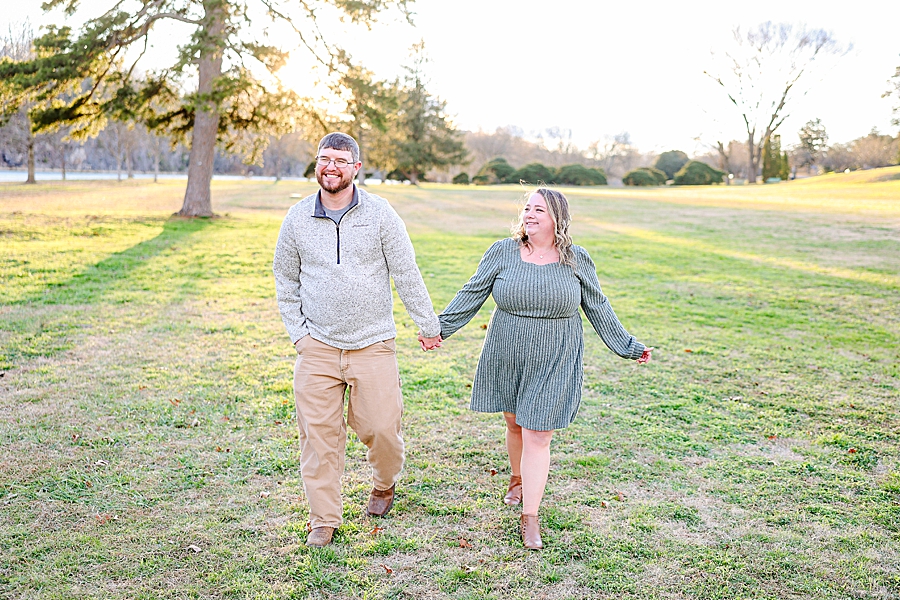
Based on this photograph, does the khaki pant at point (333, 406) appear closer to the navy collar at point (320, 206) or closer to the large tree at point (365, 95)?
the navy collar at point (320, 206)

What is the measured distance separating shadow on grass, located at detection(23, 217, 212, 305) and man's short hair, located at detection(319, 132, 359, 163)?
753 centimetres

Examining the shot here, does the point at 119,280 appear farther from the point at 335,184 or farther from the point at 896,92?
the point at 896,92

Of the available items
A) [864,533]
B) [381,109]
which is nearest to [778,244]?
[381,109]

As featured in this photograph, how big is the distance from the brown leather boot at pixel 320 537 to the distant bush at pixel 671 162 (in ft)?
205

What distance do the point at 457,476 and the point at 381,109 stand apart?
1597cm

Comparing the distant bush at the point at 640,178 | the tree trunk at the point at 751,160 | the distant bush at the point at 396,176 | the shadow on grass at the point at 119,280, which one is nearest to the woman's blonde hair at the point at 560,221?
the shadow on grass at the point at 119,280

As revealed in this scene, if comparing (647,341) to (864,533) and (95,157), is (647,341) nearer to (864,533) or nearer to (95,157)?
(864,533)

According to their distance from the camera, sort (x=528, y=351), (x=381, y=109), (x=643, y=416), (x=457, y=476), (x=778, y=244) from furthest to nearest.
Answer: (x=381, y=109)
(x=778, y=244)
(x=643, y=416)
(x=457, y=476)
(x=528, y=351)

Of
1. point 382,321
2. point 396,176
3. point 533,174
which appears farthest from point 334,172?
point 396,176

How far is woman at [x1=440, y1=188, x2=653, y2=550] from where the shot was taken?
3.82m

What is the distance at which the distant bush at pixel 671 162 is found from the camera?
62.1 metres

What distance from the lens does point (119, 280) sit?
37.4 feet

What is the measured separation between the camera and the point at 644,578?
353 centimetres

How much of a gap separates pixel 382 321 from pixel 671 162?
62.8 metres
